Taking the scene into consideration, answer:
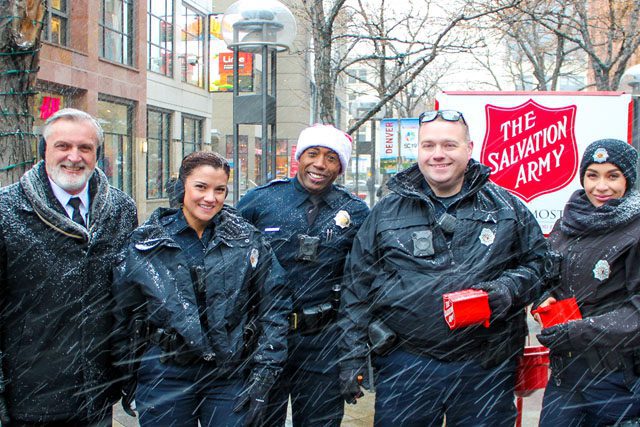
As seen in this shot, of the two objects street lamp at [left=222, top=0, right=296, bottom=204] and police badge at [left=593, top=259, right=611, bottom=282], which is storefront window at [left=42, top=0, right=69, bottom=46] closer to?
street lamp at [left=222, top=0, right=296, bottom=204]

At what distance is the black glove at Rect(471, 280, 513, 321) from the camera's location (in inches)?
123

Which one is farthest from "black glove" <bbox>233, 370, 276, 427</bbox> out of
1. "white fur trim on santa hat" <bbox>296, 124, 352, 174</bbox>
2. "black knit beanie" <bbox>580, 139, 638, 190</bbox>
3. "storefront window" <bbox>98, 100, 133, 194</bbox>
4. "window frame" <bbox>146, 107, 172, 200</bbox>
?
"window frame" <bbox>146, 107, 172, 200</bbox>

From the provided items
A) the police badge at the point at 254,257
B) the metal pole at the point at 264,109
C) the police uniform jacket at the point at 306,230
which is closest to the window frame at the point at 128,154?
the metal pole at the point at 264,109

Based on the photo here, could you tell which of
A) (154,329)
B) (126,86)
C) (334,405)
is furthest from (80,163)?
(126,86)

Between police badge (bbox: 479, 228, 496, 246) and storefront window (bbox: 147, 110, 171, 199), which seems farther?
storefront window (bbox: 147, 110, 171, 199)

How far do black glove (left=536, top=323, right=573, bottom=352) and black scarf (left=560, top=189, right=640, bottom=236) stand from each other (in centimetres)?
52

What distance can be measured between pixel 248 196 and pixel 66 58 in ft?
55.5

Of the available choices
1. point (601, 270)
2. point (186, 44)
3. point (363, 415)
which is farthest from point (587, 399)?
point (186, 44)

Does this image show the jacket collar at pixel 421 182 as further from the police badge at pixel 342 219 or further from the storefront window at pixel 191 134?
the storefront window at pixel 191 134

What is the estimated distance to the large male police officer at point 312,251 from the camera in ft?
12.5

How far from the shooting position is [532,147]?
21.3 ft

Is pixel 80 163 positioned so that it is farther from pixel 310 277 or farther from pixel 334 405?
pixel 334 405

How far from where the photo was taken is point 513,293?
3221 millimetres

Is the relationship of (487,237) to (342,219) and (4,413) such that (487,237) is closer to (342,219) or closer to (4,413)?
(342,219)
